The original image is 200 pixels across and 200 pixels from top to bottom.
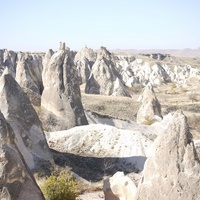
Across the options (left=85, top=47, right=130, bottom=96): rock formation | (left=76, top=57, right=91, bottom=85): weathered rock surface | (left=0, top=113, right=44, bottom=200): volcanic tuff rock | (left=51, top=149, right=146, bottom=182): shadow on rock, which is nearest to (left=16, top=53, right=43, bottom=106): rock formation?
(left=85, top=47, right=130, bottom=96): rock formation

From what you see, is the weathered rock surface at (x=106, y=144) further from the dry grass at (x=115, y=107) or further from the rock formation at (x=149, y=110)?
the dry grass at (x=115, y=107)

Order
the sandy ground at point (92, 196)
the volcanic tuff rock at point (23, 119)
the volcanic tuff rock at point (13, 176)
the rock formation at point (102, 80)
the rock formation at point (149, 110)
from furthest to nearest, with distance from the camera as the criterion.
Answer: the rock formation at point (102, 80) → the rock formation at point (149, 110) → the volcanic tuff rock at point (23, 119) → the sandy ground at point (92, 196) → the volcanic tuff rock at point (13, 176)

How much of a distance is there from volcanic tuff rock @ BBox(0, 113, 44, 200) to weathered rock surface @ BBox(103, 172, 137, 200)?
2.20 metres

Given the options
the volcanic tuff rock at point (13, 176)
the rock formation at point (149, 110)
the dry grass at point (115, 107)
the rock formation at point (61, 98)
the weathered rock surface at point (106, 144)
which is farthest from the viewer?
the dry grass at point (115, 107)

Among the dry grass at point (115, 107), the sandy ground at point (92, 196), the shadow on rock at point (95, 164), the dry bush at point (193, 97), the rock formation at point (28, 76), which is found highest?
the rock formation at point (28, 76)

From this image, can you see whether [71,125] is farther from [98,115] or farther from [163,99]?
[163,99]

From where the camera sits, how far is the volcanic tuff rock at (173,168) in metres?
7.67

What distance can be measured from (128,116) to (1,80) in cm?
2020

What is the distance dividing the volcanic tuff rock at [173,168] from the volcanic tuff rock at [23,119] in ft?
19.5

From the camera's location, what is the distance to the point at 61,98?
21.1 m

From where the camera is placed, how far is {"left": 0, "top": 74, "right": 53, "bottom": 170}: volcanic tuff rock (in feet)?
43.9

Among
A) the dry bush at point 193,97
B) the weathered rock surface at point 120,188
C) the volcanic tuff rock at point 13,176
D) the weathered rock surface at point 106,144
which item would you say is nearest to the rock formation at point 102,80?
the dry bush at point 193,97

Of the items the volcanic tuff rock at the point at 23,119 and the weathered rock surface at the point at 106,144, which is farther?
the weathered rock surface at the point at 106,144

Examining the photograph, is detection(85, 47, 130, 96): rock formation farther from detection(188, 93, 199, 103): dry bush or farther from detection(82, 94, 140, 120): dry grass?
detection(188, 93, 199, 103): dry bush
